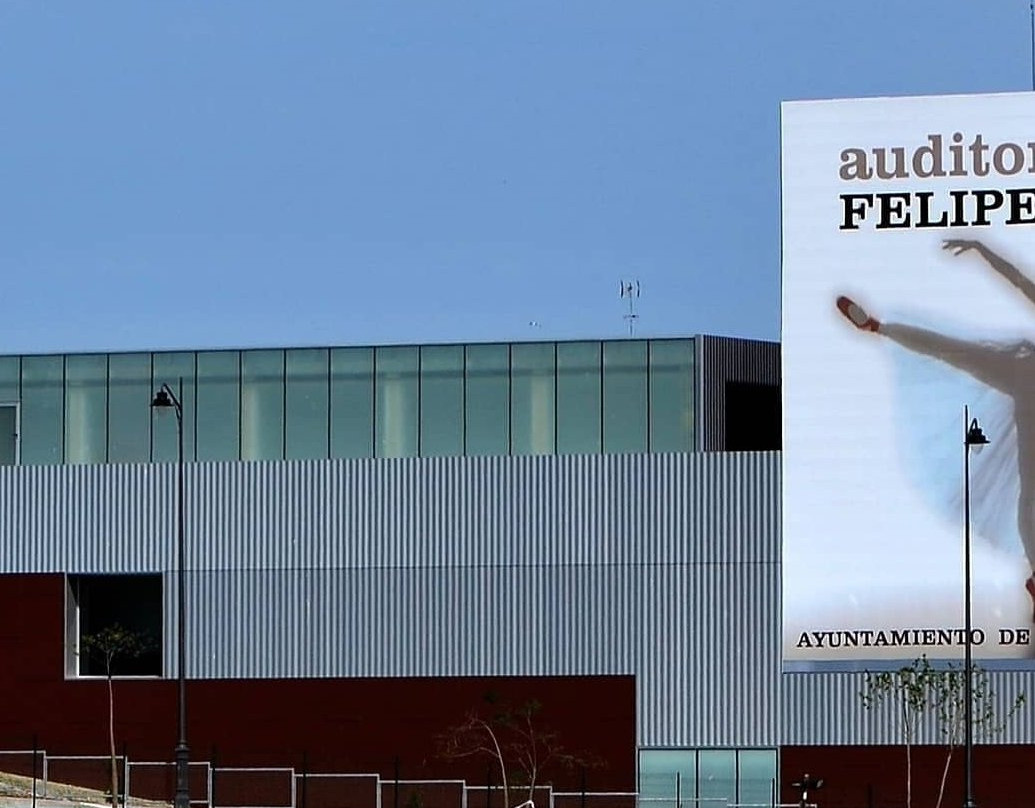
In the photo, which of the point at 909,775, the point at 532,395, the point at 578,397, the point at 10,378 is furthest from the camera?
the point at 10,378

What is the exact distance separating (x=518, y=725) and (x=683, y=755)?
5038 mm

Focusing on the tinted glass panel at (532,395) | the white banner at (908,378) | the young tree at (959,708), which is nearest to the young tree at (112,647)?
the tinted glass panel at (532,395)

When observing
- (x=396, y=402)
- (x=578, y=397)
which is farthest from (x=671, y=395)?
(x=396, y=402)

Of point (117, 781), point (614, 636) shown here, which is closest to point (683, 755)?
point (614, 636)

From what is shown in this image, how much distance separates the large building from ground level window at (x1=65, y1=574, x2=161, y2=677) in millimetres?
117

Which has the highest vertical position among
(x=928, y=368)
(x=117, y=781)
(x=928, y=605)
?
(x=928, y=368)

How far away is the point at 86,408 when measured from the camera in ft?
297

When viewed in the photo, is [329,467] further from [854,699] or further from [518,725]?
[854,699]

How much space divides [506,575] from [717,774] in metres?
8.75

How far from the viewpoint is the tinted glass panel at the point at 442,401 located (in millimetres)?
87938

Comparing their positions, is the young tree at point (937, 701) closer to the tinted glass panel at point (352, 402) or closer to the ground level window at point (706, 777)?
the ground level window at point (706, 777)

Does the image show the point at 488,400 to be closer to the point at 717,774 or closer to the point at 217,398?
the point at 217,398

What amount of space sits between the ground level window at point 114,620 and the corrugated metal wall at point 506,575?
88cm

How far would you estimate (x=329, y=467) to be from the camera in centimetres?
8788
